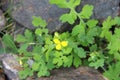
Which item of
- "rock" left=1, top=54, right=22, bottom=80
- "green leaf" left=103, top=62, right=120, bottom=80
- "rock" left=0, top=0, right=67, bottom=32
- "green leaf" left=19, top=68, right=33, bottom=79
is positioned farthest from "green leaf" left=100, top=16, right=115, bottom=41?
"rock" left=1, top=54, right=22, bottom=80

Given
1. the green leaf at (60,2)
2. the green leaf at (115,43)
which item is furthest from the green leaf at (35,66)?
the green leaf at (115,43)

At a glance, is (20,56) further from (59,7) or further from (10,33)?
(59,7)

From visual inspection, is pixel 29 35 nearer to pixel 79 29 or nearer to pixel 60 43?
pixel 60 43

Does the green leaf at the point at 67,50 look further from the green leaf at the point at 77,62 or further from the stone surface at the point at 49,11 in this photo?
the stone surface at the point at 49,11

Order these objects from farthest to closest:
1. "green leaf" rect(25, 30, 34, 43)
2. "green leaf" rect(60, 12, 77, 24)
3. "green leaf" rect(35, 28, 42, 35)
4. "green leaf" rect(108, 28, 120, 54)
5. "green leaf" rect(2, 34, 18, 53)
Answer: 1. "green leaf" rect(2, 34, 18, 53)
2. "green leaf" rect(25, 30, 34, 43)
3. "green leaf" rect(35, 28, 42, 35)
4. "green leaf" rect(60, 12, 77, 24)
5. "green leaf" rect(108, 28, 120, 54)

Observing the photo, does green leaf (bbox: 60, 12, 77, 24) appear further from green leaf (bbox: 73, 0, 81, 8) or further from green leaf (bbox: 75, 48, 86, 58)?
green leaf (bbox: 75, 48, 86, 58)

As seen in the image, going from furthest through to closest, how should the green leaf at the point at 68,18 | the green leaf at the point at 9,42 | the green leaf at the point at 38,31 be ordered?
the green leaf at the point at 9,42 → the green leaf at the point at 38,31 → the green leaf at the point at 68,18

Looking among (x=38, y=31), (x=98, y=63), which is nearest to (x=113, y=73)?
(x=98, y=63)
